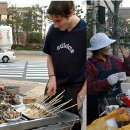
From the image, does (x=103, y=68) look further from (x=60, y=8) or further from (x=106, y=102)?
(x=60, y=8)

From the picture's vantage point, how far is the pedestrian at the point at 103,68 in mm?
1957

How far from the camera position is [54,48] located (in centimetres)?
202

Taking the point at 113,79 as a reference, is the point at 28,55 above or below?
below

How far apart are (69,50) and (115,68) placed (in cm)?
32

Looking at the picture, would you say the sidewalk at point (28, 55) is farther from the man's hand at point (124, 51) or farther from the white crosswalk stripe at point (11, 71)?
the man's hand at point (124, 51)

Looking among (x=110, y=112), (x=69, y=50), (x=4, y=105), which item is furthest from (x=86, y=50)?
(x=4, y=105)

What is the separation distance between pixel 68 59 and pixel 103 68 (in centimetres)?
25

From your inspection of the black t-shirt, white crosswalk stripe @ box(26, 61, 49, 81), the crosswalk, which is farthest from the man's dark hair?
white crosswalk stripe @ box(26, 61, 49, 81)

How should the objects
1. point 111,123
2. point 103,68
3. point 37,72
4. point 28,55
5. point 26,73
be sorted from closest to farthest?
point 111,123 < point 103,68 < point 26,73 < point 37,72 < point 28,55

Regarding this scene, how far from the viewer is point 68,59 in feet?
6.43

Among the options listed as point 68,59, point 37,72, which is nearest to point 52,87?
point 68,59

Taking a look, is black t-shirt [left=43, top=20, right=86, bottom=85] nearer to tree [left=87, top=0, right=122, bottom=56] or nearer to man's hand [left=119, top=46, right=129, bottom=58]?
tree [left=87, top=0, right=122, bottom=56]

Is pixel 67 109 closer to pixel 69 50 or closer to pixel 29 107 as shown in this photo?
pixel 29 107

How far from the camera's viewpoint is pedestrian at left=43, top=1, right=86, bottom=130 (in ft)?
6.41
